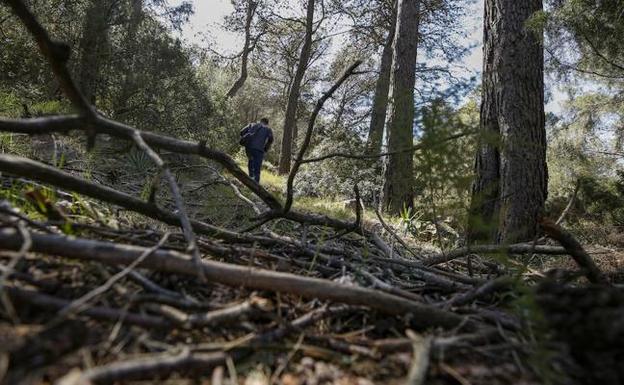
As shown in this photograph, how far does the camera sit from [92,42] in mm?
8148

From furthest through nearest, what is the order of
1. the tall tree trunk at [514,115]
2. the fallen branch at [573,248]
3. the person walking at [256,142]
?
the person walking at [256,142] → the tall tree trunk at [514,115] → the fallen branch at [573,248]

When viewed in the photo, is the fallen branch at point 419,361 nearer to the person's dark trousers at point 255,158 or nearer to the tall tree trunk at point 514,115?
the tall tree trunk at point 514,115

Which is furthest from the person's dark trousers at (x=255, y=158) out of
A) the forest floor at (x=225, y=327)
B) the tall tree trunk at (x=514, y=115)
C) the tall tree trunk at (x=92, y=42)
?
the forest floor at (x=225, y=327)

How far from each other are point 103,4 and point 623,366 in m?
9.89

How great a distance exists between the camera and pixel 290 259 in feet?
5.14

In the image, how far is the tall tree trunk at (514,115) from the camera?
4.30m

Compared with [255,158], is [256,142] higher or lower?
higher

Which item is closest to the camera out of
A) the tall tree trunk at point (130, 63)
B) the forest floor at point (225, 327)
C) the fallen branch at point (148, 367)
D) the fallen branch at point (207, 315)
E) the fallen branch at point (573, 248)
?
the fallen branch at point (148, 367)

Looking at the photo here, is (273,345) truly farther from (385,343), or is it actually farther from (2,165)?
(2,165)

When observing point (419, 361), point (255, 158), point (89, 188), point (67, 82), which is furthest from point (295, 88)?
point (419, 361)

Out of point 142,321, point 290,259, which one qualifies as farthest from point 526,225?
point 142,321

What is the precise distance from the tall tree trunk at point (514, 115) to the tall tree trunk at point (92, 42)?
24.2 feet

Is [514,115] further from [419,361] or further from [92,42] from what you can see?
[92,42]

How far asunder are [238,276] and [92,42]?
29.2 feet
